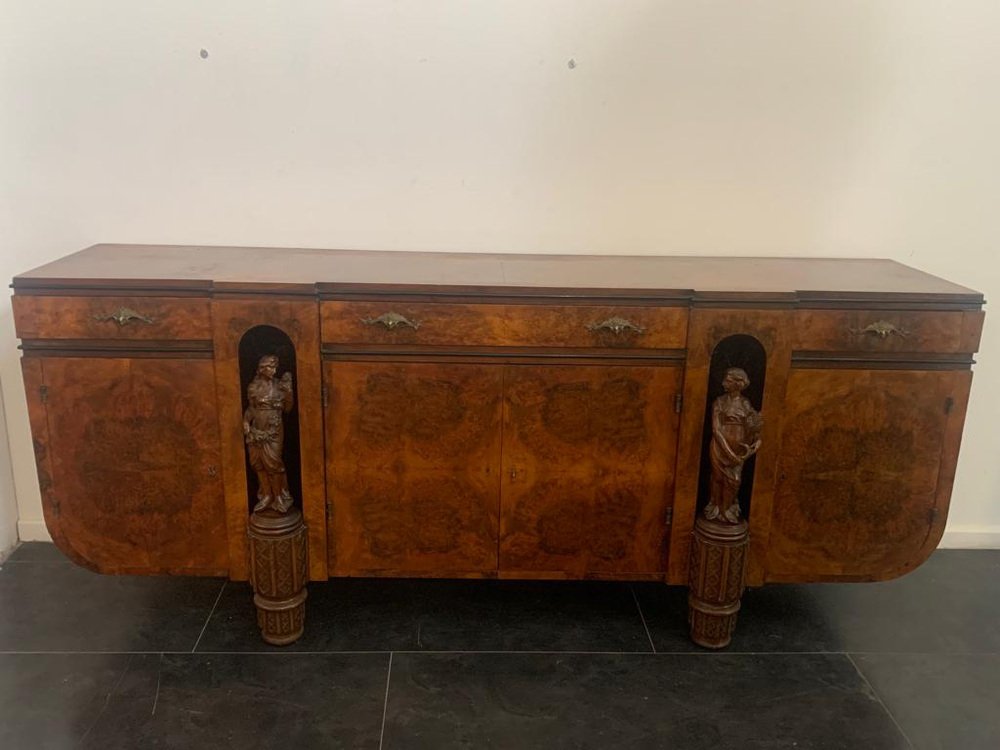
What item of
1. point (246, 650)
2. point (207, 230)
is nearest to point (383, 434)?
point (246, 650)

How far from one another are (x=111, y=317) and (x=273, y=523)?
0.63m

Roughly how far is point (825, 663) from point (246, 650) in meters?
1.52

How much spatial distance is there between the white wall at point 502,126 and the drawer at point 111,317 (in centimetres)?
55

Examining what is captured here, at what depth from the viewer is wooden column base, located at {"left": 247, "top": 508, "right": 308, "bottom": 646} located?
221 centimetres

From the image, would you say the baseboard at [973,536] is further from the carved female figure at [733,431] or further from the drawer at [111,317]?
the drawer at [111,317]

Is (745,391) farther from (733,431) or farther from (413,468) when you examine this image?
(413,468)

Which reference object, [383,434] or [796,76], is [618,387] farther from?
[796,76]

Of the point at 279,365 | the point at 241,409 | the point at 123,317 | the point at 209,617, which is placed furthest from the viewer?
the point at 209,617

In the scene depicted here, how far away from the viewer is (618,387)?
7.16 ft

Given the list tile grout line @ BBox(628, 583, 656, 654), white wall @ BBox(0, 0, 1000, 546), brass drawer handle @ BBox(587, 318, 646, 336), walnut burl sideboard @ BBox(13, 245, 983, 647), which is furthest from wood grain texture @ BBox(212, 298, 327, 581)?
tile grout line @ BBox(628, 583, 656, 654)

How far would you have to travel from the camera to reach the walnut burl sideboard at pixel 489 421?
2125 mm

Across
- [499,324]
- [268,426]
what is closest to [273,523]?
[268,426]

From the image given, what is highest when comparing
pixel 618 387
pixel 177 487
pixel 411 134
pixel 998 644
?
pixel 411 134

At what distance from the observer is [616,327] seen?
2123 millimetres
